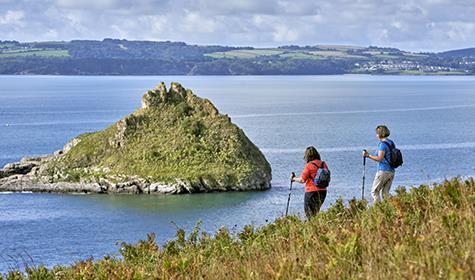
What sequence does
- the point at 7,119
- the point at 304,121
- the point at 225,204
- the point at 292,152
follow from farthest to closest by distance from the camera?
the point at 7,119 → the point at 304,121 → the point at 292,152 → the point at 225,204

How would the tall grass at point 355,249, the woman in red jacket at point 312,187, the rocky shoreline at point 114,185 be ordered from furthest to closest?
the rocky shoreline at point 114,185 → the woman in red jacket at point 312,187 → the tall grass at point 355,249

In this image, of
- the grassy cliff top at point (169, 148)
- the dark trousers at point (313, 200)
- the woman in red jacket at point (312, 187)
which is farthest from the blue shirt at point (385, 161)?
the grassy cliff top at point (169, 148)

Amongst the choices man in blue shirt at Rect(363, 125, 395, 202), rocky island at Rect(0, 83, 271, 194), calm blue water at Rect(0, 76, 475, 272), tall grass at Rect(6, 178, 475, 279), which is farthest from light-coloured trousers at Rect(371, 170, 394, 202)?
rocky island at Rect(0, 83, 271, 194)

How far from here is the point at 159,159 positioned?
2800 inches

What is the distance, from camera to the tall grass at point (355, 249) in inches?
338

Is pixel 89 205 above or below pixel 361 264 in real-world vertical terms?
below

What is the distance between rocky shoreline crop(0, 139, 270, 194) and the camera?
67.2 meters

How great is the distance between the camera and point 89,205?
6262 cm

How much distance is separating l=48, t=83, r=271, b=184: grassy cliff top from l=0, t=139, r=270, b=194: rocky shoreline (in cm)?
62

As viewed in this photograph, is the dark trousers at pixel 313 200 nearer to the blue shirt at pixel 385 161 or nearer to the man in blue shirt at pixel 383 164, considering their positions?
the man in blue shirt at pixel 383 164

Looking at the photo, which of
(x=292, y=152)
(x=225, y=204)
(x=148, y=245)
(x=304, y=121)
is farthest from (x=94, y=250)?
(x=304, y=121)

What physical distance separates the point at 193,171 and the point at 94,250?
77.4ft

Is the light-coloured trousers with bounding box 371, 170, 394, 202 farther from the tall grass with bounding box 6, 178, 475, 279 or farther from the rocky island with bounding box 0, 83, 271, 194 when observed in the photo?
the rocky island with bounding box 0, 83, 271, 194

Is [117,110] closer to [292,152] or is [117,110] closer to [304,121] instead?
[304,121]
